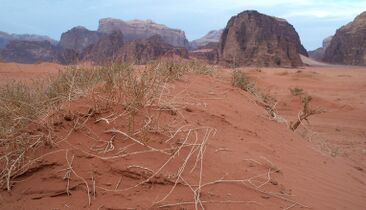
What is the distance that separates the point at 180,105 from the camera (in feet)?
13.8

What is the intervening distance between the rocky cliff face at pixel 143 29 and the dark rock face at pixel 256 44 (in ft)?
102

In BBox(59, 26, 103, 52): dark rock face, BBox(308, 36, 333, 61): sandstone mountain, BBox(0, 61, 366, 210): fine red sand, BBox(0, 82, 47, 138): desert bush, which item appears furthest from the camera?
BBox(308, 36, 333, 61): sandstone mountain

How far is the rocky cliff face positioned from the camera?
7044 centimetres

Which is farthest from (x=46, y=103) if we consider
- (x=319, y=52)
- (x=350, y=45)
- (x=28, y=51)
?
(x=319, y=52)

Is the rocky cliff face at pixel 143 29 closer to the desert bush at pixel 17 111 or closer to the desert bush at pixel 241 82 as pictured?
the desert bush at pixel 241 82

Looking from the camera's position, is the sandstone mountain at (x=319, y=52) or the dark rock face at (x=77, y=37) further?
the sandstone mountain at (x=319, y=52)

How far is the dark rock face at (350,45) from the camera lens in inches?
1719

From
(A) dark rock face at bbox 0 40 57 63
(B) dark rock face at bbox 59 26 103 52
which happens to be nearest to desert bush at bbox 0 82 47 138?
(A) dark rock face at bbox 0 40 57 63

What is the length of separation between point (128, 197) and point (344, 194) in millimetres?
1715

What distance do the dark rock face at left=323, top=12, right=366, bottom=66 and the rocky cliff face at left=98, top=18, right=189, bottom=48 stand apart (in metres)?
27.7

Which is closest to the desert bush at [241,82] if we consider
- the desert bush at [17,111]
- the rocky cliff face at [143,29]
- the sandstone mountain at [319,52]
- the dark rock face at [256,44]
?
the desert bush at [17,111]

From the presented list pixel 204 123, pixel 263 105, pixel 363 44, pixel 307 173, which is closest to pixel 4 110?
pixel 204 123

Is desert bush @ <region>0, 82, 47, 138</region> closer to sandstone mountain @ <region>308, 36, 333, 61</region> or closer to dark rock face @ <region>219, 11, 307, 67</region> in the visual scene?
dark rock face @ <region>219, 11, 307, 67</region>

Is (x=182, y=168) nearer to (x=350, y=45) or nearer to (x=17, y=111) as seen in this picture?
(x=17, y=111)
